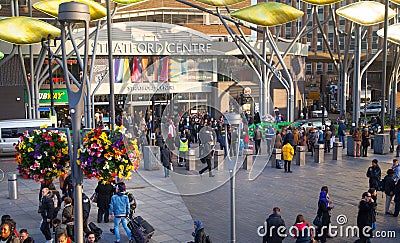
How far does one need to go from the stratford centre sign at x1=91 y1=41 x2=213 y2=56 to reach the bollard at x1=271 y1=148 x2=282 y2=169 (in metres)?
18.7

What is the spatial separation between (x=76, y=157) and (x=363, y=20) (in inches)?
1136

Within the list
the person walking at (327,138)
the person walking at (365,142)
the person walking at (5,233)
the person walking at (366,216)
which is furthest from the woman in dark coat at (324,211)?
the person walking at (327,138)

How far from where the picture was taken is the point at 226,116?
10531mm

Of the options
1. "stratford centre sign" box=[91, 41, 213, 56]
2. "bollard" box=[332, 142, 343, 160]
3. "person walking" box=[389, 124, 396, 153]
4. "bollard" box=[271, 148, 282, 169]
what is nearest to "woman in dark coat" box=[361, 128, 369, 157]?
"bollard" box=[332, 142, 343, 160]

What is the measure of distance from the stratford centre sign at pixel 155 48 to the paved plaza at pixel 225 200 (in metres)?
19.8

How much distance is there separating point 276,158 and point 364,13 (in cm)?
1660

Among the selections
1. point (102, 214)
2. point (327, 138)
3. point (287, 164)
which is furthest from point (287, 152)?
point (102, 214)

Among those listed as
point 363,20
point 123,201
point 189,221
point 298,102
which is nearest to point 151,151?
point 189,221

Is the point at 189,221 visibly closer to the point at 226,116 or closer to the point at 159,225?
the point at 159,225

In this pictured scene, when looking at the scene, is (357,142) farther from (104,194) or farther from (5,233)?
(5,233)

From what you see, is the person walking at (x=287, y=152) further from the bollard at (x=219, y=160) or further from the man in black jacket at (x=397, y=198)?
the man in black jacket at (x=397, y=198)

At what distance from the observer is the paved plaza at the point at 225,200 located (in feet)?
41.8

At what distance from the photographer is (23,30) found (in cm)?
2908

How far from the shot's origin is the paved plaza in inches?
502
